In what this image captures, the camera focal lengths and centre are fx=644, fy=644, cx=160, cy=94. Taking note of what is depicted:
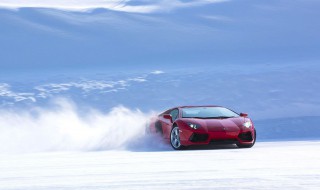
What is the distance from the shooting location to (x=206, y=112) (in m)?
13.1

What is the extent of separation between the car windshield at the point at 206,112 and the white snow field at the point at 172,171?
7.33ft

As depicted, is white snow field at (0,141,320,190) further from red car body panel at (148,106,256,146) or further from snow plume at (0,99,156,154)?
snow plume at (0,99,156,154)

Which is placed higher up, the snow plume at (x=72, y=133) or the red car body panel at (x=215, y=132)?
the red car body panel at (x=215, y=132)

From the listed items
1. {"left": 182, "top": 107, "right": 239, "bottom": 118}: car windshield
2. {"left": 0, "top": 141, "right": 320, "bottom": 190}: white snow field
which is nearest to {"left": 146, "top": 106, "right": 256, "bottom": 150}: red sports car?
{"left": 182, "top": 107, "right": 239, "bottom": 118}: car windshield

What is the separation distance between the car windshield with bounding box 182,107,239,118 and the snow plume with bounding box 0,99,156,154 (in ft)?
4.28

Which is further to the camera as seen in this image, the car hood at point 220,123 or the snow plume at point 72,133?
the snow plume at point 72,133

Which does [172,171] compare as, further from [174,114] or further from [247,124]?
[174,114]

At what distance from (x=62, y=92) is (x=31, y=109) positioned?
285cm

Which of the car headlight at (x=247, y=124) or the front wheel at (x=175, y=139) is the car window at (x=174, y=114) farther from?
the car headlight at (x=247, y=124)

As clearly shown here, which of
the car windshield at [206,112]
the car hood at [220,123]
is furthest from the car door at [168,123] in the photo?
the car hood at [220,123]

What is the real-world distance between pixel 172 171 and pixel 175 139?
457 cm

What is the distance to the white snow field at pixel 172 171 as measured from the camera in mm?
6590

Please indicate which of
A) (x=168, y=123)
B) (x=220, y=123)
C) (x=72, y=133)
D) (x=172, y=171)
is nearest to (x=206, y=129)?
(x=220, y=123)

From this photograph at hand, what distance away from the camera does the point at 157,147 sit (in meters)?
13.2
